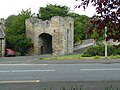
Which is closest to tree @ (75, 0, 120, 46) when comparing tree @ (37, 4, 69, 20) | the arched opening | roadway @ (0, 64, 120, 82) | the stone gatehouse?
roadway @ (0, 64, 120, 82)

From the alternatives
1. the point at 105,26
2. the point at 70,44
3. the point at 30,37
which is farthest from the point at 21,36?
the point at 105,26

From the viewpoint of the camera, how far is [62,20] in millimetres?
40812

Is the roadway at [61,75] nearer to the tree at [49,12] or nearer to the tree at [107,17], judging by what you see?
the tree at [107,17]

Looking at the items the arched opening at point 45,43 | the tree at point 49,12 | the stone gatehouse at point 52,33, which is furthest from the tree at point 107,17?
the tree at point 49,12

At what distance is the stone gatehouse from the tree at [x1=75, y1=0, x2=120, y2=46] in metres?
34.3

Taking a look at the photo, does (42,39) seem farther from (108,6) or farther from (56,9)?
(108,6)

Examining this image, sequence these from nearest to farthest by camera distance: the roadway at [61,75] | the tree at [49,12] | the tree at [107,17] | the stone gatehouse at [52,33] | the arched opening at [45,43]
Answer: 1. the tree at [107,17]
2. the roadway at [61,75]
3. the stone gatehouse at [52,33]
4. the arched opening at [45,43]
5. the tree at [49,12]

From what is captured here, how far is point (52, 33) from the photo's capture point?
4066 centimetres

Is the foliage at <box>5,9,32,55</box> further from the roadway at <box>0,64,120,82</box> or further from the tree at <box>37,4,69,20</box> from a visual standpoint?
the roadway at <box>0,64,120,82</box>

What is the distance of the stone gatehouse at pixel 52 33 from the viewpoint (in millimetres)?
40219

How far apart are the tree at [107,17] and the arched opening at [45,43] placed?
3613 centimetres

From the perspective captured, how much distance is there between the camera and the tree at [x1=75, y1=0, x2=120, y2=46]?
529cm

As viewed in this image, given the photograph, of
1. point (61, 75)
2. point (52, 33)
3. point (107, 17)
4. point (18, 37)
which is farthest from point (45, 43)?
point (107, 17)

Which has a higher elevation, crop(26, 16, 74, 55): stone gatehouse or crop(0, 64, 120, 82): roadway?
crop(26, 16, 74, 55): stone gatehouse
